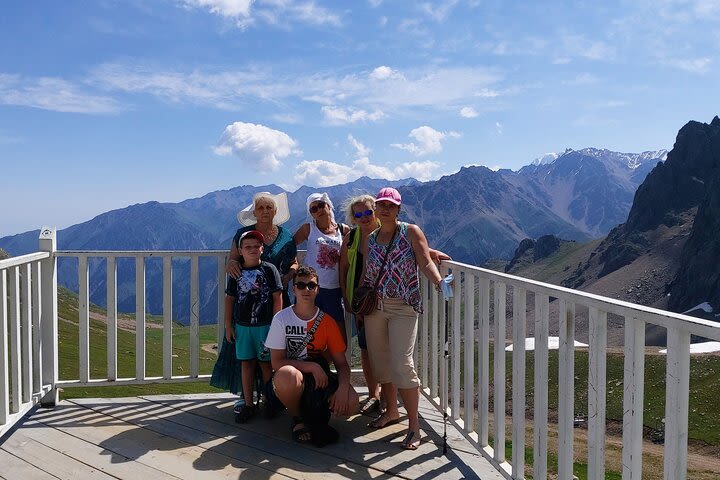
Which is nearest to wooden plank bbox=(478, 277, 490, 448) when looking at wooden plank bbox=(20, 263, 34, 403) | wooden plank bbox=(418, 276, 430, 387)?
wooden plank bbox=(418, 276, 430, 387)

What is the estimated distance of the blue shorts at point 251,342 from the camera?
183 inches

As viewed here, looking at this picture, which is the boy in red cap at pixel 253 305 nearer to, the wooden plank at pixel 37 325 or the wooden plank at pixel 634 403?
the wooden plank at pixel 37 325

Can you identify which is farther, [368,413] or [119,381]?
[119,381]

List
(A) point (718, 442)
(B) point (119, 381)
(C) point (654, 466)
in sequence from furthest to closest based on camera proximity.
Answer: (A) point (718, 442), (C) point (654, 466), (B) point (119, 381)

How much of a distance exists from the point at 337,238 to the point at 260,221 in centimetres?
66

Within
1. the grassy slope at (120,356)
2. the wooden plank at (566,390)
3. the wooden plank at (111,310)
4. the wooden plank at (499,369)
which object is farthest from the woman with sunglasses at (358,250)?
the grassy slope at (120,356)

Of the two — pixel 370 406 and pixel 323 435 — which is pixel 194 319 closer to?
pixel 370 406

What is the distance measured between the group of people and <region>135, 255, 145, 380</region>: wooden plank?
2.90 feet

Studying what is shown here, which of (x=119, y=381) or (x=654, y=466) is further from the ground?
(x=119, y=381)

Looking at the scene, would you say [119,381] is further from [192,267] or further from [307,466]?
[307,466]

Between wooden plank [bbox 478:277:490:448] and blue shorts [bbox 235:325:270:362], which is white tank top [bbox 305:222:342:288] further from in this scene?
wooden plank [bbox 478:277:490:448]

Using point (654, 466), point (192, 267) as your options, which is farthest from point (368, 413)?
point (654, 466)

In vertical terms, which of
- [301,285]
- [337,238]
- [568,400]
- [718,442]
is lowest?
[718,442]

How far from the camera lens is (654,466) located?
2345 centimetres
